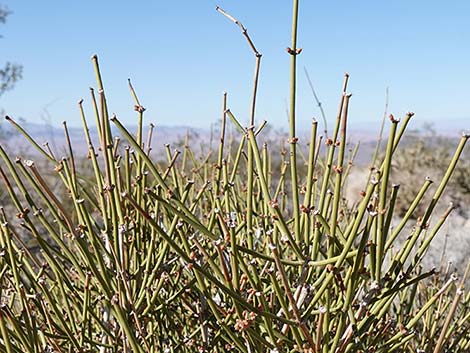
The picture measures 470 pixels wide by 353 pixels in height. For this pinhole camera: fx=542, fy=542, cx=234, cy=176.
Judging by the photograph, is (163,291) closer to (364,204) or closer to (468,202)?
(364,204)

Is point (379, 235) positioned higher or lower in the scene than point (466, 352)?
higher

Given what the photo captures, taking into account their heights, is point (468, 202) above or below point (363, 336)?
below

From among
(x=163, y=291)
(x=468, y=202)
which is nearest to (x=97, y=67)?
(x=163, y=291)

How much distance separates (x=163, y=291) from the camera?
1.37 meters

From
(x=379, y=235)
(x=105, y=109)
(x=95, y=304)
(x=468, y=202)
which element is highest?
(x=105, y=109)

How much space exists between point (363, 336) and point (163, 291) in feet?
1.87

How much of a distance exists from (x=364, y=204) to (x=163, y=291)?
28.1 inches

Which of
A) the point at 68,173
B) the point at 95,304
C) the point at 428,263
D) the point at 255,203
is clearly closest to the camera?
the point at 68,173

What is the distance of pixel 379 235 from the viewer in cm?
88

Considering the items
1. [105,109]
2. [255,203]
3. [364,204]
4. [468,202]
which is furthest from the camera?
[468,202]

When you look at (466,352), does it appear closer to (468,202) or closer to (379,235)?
(379,235)

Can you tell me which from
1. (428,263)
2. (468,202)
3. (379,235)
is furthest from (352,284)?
(468,202)

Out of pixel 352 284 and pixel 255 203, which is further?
pixel 255 203

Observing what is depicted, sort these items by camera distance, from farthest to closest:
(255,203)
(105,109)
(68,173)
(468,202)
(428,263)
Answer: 1. (468,202)
2. (428,263)
3. (255,203)
4. (68,173)
5. (105,109)
